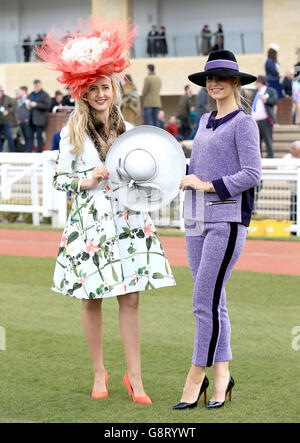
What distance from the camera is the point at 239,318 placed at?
779 cm

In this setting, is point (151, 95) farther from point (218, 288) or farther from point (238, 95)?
point (218, 288)

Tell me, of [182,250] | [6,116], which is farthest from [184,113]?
[182,250]

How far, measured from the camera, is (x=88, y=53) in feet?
16.8

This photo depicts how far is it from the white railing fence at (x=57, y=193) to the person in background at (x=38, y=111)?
14.8 ft

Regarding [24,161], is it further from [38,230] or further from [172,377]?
[172,377]

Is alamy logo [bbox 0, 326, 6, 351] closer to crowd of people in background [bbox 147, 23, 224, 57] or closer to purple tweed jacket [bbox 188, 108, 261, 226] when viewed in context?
purple tweed jacket [bbox 188, 108, 261, 226]

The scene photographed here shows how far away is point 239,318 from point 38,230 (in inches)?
303

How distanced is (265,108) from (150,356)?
11.7 meters

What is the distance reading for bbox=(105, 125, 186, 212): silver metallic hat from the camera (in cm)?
498

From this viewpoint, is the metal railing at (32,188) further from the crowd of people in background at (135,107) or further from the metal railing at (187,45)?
the metal railing at (187,45)

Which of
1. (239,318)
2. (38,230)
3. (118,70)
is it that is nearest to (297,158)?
(38,230)

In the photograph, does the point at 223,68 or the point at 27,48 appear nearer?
the point at 223,68

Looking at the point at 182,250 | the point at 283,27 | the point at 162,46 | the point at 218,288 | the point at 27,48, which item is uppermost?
the point at 283,27

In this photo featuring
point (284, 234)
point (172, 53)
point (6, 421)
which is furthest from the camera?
point (172, 53)
